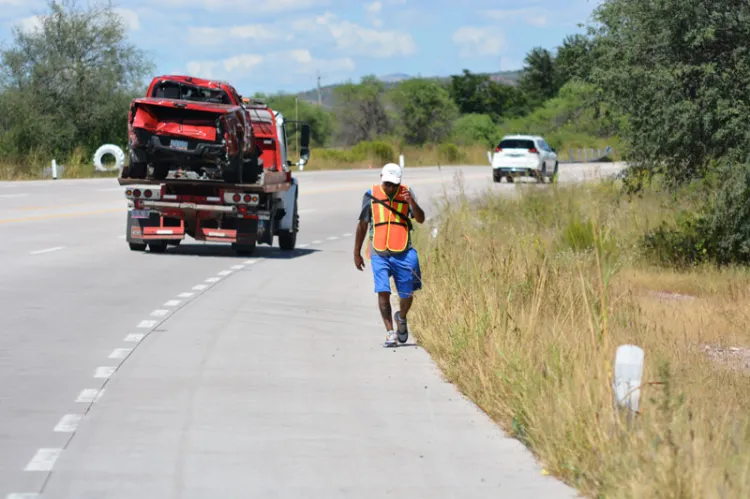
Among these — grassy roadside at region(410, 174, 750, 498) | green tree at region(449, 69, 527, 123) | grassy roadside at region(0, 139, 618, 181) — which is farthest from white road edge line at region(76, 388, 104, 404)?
green tree at region(449, 69, 527, 123)

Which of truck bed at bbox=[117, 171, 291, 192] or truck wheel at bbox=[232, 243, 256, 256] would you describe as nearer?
truck bed at bbox=[117, 171, 291, 192]

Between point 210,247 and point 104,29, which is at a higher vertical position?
point 104,29

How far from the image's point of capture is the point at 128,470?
758 cm

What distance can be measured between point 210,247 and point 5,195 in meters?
16.6

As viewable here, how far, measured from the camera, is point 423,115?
105562mm

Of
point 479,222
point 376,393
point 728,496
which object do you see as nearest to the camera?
point 728,496

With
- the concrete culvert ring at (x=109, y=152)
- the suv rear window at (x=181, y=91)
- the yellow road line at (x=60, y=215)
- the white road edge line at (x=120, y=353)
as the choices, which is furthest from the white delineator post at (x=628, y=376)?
the concrete culvert ring at (x=109, y=152)

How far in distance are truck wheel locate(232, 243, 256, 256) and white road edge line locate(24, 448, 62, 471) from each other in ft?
49.8

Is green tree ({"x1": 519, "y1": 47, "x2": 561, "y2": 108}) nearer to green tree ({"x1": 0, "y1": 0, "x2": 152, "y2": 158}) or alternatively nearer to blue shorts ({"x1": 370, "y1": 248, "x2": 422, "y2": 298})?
green tree ({"x1": 0, "y1": 0, "x2": 152, "y2": 158})

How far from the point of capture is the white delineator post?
23.8 feet

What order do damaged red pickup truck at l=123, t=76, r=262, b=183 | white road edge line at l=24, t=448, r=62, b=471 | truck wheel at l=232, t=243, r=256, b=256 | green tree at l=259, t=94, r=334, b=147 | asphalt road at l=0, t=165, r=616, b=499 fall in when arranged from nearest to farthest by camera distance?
asphalt road at l=0, t=165, r=616, b=499 < white road edge line at l=24, t=448, r=62, b=471 < damaged red pickup truck at l=123, t=76, r=262, b=183 < truck wheel at l=232, t=243, r=256, b=256 < green tree at l=259, t=94, r=334, b=147

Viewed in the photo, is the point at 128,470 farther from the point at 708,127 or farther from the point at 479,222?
the point at 479,222

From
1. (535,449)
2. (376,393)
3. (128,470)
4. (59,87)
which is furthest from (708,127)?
(59,87)

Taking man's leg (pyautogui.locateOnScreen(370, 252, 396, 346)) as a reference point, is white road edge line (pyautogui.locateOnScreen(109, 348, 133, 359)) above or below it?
below
